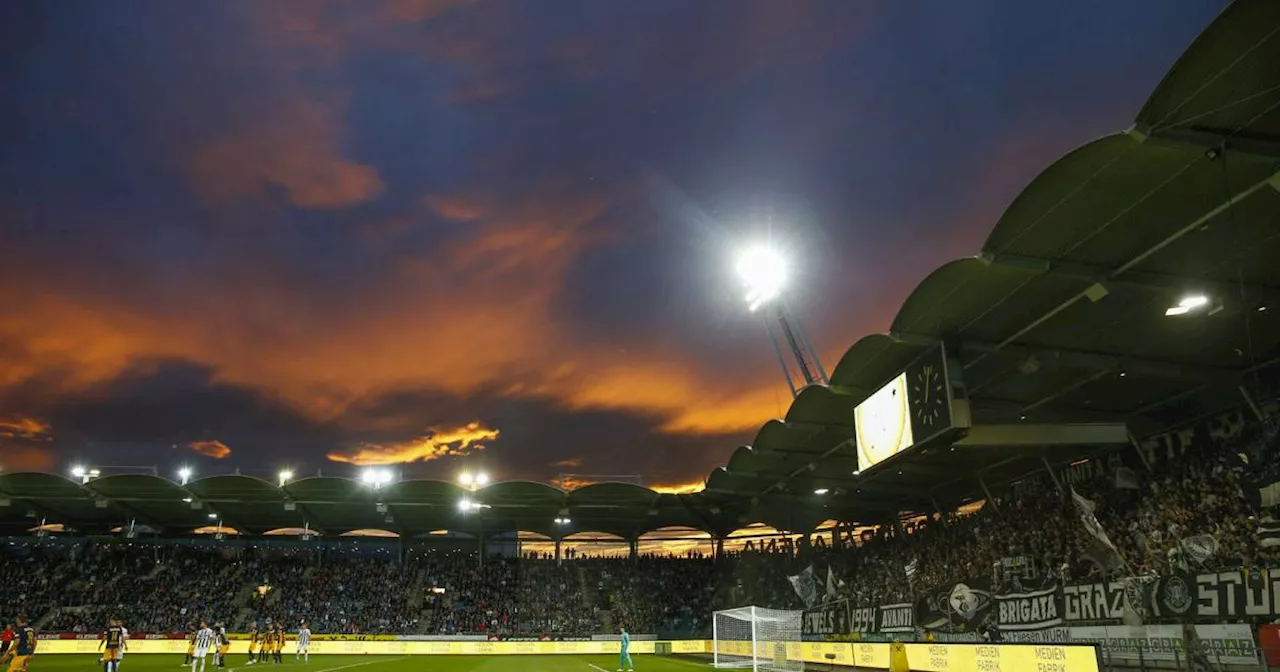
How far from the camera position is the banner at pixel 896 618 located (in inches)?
1257

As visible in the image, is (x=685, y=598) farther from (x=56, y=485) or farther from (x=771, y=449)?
(x=56, y=485)

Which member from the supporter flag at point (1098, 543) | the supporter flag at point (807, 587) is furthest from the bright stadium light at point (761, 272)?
the supporter flag at point (807, 587)

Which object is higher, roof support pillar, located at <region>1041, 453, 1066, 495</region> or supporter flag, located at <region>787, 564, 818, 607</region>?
roof support pillar, located at <region>1041, 453, 1066, 495</region>

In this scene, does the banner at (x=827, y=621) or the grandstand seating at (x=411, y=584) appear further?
the grandstand seating at (x=411, y=584)

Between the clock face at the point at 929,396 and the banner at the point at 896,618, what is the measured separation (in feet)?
40.1

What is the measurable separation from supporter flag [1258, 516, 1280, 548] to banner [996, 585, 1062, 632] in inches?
218

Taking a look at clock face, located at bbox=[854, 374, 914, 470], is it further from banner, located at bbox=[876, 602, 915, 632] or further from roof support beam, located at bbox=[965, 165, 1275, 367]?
banner, located at bbox=[876, 602, 915, 632]

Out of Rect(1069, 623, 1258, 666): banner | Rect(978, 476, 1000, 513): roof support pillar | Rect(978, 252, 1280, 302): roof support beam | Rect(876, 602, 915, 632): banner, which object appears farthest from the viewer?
Rect(978, 476, 1000, 513): roof support pillar

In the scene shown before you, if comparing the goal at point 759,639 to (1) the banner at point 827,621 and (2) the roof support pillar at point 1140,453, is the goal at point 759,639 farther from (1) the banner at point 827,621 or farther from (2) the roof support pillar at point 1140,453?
(2) the roof support pillar at point 1140,453

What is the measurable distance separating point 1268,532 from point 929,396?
30.7ft

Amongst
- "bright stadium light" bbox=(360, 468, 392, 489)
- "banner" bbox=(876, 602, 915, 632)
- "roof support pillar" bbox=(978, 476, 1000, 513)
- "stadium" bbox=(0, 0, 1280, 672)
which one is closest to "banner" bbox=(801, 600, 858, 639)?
"stadium" bbox=(0, 0, 1280, 672)

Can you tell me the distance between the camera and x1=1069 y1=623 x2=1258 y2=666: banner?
695 inches

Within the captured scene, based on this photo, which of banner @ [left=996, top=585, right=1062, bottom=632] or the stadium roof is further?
banner @ [left=996, top=585, right=1062, bottom=632]

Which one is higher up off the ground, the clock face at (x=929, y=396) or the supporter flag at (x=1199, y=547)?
the clock face at (x=929, y=396)
